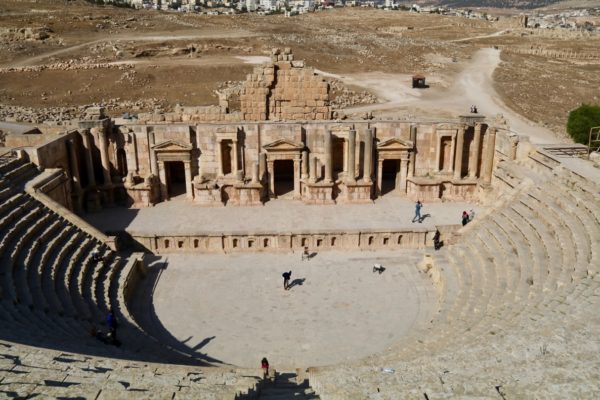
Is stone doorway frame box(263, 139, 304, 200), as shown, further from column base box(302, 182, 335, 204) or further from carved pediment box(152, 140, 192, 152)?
carved pediment box(152, 140, 192, 152)

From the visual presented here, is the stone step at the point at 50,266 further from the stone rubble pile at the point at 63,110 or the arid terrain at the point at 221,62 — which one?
the stone rubble pile at the point at 63,110

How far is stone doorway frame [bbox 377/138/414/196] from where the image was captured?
24.8 meters

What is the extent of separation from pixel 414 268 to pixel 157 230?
1018cm

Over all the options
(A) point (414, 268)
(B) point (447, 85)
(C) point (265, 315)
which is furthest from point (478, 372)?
(B) point (447, 85)

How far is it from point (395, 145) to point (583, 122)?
51.6 feet

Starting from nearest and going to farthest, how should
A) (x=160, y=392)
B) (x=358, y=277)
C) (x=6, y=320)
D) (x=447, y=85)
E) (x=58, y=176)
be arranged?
(x=160, y=392)
(x=6, y=320)
(x=358, y=277)
(x=58, y=176)
(x=447, y=85)

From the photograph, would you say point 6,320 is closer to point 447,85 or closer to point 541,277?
point 541,277

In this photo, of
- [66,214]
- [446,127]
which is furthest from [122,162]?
[446,127]

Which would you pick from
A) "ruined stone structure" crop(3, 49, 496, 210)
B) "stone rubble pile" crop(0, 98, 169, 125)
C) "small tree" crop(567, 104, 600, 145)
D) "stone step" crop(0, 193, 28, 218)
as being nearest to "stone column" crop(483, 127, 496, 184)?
"ruined stone structure" crop(3, 49, 496, 210)

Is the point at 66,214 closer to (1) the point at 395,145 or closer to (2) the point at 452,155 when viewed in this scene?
(1) the point at 395,145

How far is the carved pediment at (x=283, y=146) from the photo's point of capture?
24375 mm

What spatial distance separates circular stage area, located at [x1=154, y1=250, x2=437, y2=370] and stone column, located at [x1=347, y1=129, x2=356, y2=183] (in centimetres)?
539

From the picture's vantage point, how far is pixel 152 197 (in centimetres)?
2455

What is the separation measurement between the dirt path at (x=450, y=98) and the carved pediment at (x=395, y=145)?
16327 millimetres
